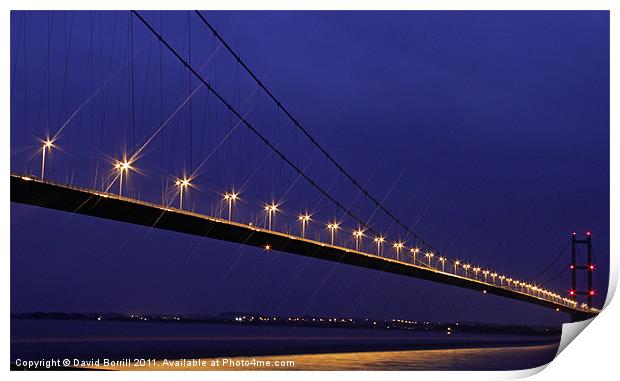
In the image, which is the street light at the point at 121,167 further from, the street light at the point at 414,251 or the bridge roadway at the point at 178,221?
the street light at the point at 414,251

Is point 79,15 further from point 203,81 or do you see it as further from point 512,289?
point 512,289

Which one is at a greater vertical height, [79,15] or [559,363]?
[79,15]

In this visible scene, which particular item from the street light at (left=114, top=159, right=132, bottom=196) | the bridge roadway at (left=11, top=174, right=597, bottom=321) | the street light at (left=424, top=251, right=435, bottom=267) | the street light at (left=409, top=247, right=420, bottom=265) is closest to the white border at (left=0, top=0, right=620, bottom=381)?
the bridge roadway at (left=11, top=174, right=597, bottom=321)

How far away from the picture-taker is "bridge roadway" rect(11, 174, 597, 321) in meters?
16.9

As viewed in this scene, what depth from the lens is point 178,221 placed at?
20766 mm

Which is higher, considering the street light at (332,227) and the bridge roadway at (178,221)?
the street light at (332,227)

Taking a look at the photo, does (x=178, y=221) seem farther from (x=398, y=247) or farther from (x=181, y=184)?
(x=398, y=247)

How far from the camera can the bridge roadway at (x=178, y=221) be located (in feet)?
55.5
